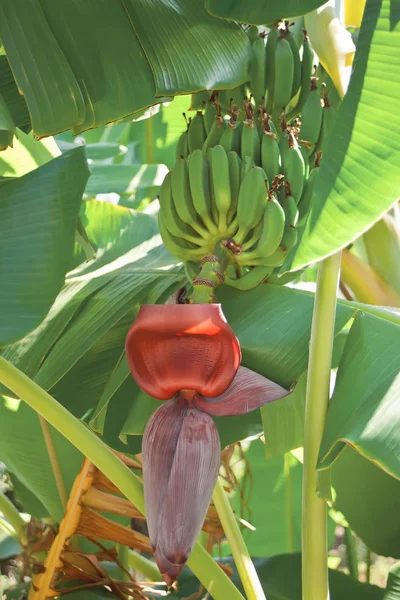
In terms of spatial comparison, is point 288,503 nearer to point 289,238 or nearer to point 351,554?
point 351,554

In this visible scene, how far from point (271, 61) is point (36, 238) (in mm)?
366

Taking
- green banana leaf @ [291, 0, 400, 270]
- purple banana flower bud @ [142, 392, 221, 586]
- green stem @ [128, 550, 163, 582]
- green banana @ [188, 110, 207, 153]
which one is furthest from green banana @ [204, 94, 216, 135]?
green stem @ [128, 550, 163, 582]

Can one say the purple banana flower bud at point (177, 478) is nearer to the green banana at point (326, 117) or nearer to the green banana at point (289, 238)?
the green banana at point (289, 238)

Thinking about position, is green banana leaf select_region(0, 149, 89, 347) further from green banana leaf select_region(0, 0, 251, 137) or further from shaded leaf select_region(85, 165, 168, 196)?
shaded leaf select_region(85, 165, 168, 196)

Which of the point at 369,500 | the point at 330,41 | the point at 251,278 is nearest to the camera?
the point at 330,41

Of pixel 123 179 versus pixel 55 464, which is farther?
pixel 123 179

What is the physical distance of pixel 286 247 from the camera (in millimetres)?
733

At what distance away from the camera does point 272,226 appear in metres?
0.69

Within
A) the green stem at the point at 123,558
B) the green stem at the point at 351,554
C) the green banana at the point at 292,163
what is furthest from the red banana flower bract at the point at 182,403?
the green stem at the point at 351,554

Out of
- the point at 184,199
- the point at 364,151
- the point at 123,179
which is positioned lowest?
the point at 123,179

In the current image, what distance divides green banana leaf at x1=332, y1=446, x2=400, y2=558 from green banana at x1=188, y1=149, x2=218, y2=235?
0.40 metres

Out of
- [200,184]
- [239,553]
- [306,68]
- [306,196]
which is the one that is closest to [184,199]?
[200,184]

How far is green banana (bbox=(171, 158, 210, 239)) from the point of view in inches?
29.4

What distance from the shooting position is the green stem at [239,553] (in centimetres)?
75
